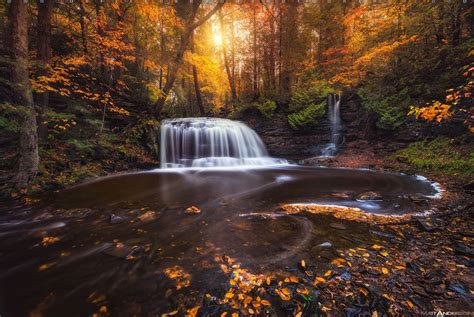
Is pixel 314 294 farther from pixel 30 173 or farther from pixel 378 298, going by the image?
pixel 30 173

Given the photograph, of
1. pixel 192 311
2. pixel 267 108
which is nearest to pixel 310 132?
pixel 267 108

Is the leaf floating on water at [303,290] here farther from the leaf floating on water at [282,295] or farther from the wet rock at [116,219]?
the wet rock at [116,219]

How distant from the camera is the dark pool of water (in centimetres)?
220

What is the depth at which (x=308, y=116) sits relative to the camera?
45.5 feet

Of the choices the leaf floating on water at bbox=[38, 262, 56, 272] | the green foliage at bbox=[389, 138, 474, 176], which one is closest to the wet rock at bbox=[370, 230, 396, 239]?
the leaf floating on water at bbox=[38, 262, 56, 272]

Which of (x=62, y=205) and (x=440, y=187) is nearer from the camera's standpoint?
(x=62, y=205)

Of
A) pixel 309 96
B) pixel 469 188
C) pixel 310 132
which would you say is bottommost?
pixel 469 188

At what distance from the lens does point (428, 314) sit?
186 cm

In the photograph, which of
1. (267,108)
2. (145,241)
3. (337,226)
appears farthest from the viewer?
(267,108)

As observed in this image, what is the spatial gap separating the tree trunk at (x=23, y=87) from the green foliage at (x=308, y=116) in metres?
13.0

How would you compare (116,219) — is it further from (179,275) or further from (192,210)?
(179,275)

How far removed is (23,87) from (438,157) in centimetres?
1505

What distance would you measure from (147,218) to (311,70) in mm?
17671

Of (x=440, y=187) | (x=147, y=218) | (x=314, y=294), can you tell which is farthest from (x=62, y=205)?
(x=440, y=187)
